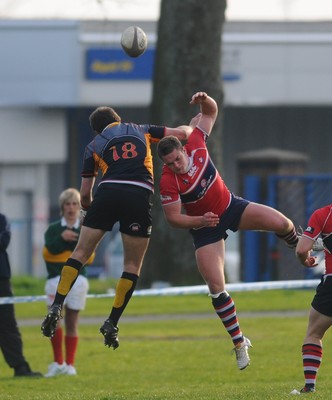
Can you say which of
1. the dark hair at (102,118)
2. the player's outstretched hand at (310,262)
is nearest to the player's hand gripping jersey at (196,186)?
the dark hair at (102,118)

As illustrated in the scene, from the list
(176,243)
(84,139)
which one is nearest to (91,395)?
(176,243)

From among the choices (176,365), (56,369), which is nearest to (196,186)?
(56,369)

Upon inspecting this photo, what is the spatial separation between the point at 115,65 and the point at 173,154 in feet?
99.0

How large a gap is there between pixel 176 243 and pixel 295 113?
65.1ft

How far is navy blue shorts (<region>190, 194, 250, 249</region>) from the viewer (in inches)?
504

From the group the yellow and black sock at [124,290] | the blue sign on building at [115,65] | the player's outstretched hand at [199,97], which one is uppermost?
the player's outstretched hand at [199,97]

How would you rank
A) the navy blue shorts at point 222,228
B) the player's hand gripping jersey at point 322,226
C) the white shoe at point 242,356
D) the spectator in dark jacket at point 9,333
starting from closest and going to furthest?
1. the player's hand gripping jersey at point 322,226
2. the white shoe at point 242,356
3. the navy blue shorts at point 222,228
4. the spectator in dark jacket at point 9,333

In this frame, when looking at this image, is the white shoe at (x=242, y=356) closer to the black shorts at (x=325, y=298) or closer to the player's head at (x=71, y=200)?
the black shorts at (x=325, y=298)

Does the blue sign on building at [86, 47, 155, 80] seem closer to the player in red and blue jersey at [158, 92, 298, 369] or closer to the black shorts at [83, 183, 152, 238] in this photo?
the player in red and blue jersey at [158, 92, 298, 369]

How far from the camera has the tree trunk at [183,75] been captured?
26234 mm

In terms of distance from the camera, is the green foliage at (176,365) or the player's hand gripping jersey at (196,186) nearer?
the player's hand gripping jersey at (196,186)

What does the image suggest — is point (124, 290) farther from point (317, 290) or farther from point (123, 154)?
point (317, 290)

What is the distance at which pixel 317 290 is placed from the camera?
474 inches

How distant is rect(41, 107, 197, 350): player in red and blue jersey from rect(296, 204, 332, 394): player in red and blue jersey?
5.53 feet
